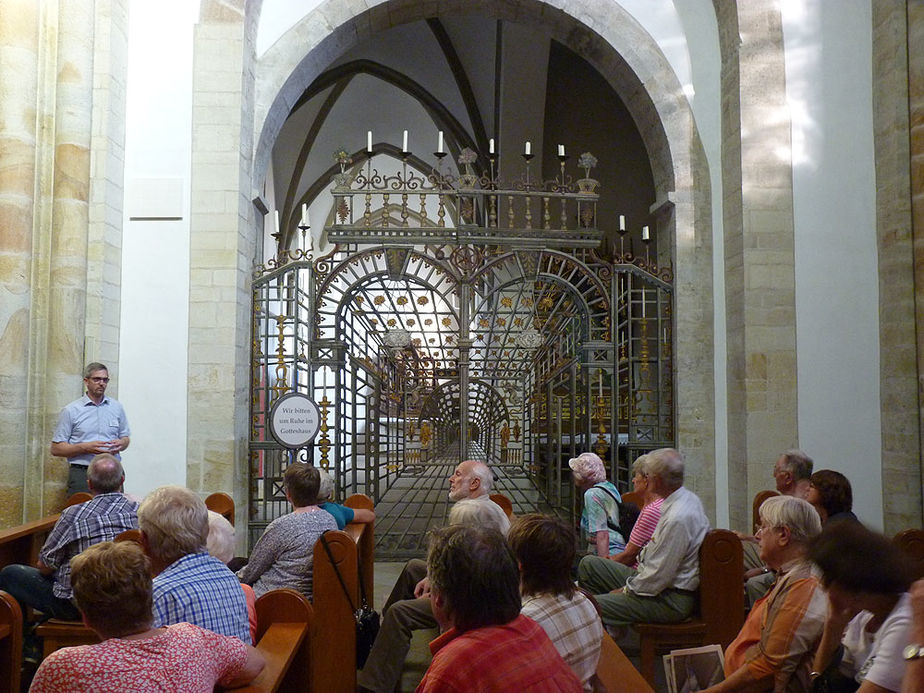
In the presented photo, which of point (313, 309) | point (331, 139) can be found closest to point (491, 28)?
point (331, 139)

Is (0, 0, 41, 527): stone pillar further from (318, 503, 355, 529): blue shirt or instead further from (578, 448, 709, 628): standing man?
(578, 448, 709, 628): standing man

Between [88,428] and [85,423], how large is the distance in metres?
0.04

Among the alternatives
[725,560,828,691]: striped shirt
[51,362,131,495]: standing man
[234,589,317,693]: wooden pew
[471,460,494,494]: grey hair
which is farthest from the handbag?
[51,362,131,495]: standing man

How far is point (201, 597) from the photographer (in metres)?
2.56

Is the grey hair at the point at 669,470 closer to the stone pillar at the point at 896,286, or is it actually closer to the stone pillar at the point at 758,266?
the stone pillar at the point at 758,266

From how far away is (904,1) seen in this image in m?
6.97

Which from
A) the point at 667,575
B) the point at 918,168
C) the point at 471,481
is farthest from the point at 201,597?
the point at 918,168

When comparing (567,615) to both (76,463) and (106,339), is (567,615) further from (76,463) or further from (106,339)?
(106,339)

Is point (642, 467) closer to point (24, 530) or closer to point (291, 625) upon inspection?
point (291, 625)

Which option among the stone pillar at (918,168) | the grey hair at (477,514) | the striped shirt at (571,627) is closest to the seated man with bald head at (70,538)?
the grey hair at (477,514)

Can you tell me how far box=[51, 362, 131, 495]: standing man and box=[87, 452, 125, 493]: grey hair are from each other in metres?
2.10

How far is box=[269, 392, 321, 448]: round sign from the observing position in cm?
730

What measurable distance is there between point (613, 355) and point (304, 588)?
437cm

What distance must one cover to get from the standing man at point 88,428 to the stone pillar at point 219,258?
1.18m
